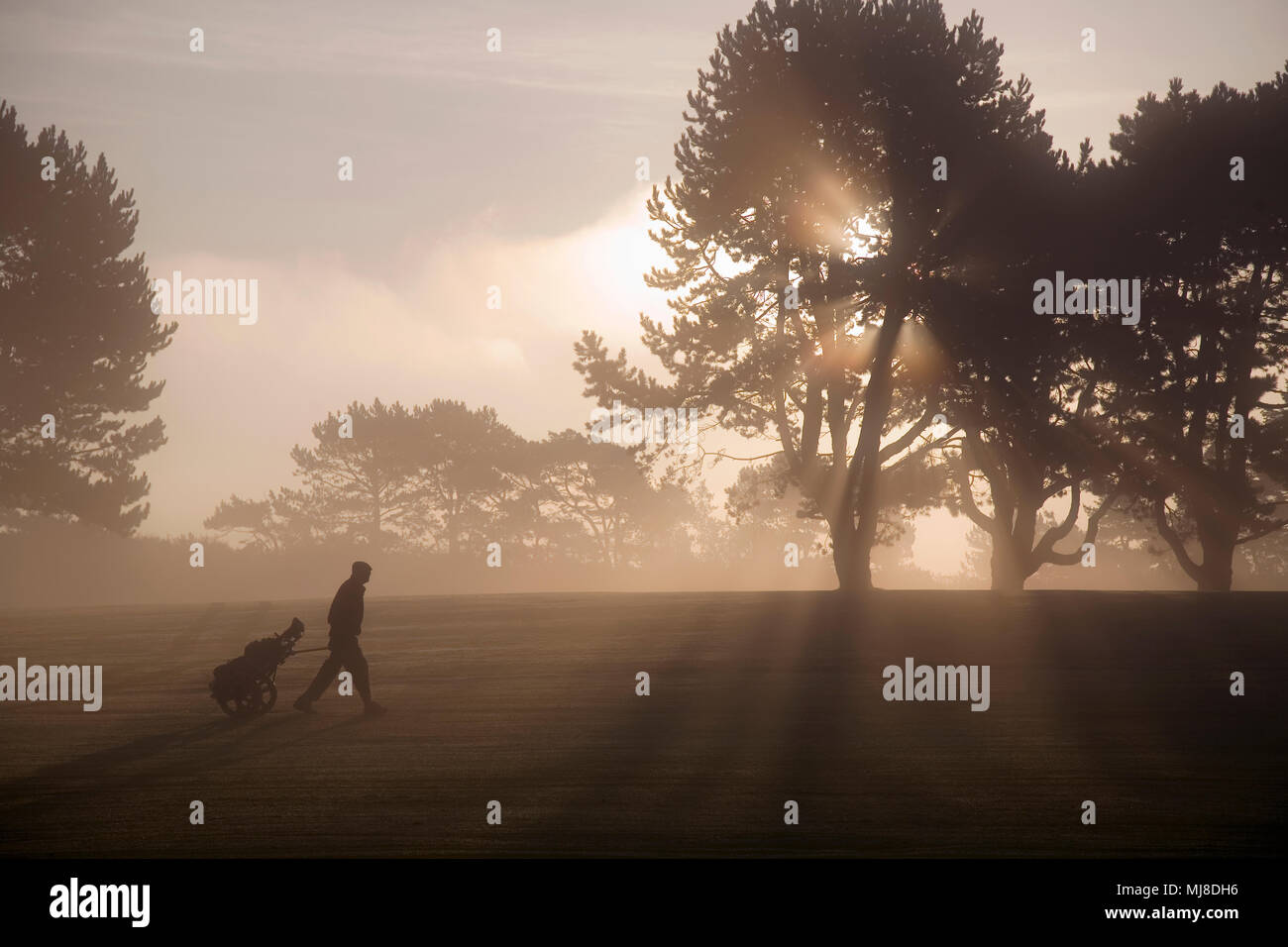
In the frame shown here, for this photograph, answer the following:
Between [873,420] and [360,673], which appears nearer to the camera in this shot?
[360,673]

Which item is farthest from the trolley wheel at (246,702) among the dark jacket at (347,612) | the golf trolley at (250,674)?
the dark jacket at (347,612)

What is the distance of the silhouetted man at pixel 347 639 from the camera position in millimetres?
16828

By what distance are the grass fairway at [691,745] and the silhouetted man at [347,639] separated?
0.48 m

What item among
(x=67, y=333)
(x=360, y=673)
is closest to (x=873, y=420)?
(x=360, y=673)

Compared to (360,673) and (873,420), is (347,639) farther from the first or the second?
(873,420)

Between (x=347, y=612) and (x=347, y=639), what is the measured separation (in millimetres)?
471

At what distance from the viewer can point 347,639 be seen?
55.8 feet

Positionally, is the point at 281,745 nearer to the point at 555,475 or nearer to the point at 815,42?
the point at 815,42

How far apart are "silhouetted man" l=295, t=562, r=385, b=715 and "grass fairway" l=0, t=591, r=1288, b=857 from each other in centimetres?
48

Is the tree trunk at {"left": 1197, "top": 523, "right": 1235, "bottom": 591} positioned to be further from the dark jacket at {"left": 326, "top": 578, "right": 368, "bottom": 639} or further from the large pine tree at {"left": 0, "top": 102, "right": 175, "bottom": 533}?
the large pine tree at {"left": 0, "top": 102, "right": 175, "bottom": 533}

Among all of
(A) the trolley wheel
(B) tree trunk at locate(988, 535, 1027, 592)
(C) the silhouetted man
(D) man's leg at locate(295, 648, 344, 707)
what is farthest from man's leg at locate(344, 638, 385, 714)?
(B) tree trunk at locate(988, 535, 1027, 592)

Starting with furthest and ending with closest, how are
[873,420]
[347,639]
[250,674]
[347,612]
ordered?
1. [873,420]
2. [250,674]
3. [347,639]
4. [347,612]

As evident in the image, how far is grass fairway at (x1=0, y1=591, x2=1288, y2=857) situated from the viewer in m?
11.5
